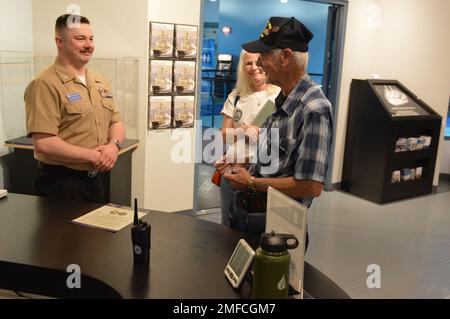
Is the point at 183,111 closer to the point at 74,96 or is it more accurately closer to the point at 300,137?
the point at 74,96

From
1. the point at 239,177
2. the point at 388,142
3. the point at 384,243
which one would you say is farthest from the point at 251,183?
the point at 388,142

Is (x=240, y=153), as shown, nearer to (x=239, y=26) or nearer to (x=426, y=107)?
(x=426, y=107)

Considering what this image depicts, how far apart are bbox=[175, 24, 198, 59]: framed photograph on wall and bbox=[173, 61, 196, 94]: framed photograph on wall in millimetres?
65

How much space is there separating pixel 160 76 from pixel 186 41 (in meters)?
0.37

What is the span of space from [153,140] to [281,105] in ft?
6.88

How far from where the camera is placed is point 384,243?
370cm

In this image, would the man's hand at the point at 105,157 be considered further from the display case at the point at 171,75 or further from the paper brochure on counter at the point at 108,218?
the display case at the point at 171,75

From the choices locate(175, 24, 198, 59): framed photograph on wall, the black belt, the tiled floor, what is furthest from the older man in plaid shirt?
locate(175, 24, 198, 59): framed photograph on wall

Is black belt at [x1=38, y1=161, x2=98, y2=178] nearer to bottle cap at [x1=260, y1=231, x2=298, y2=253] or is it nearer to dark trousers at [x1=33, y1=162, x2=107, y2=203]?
dark trousers at [x1=33, y1=162, x2=107, y2=203]

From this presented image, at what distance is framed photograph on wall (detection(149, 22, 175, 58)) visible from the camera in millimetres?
3498

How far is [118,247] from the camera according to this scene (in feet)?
4.94

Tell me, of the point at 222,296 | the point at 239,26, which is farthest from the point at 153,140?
the point at 239,26

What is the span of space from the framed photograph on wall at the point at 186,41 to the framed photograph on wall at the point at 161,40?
6cm

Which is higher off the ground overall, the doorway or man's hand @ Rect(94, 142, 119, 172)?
the doorway
